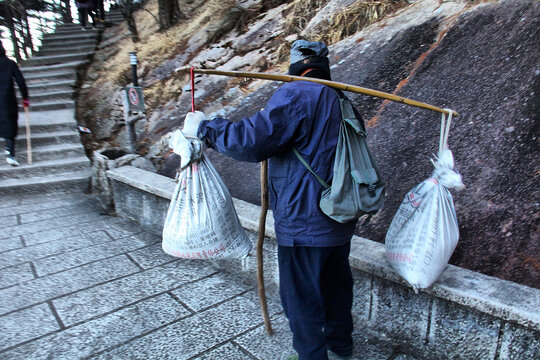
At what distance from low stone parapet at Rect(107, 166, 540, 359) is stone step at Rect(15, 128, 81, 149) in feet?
18.9

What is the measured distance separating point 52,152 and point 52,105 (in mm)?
1918

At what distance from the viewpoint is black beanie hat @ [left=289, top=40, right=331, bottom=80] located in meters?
1.99

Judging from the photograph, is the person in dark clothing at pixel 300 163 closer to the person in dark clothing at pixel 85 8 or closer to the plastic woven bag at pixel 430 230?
the plastic woven bag at pixel 430 230

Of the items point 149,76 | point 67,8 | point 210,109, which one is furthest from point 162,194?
point 67,8

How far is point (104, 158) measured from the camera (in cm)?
525

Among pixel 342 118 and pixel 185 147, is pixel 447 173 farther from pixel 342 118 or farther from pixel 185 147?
pixel 185 147

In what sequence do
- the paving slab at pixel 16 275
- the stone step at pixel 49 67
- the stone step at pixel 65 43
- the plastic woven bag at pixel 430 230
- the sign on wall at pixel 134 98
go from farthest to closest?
the stone step at pixel 65 43, the stone step at pixel 49 67, the sign on wall at pixel 134 98, the paving slab at pixel 16 275, the plastic woven bag at pixel 430 230

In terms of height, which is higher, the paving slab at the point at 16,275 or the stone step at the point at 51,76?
the stone step at the point at 51,76

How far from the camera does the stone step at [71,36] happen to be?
1162 centimetres

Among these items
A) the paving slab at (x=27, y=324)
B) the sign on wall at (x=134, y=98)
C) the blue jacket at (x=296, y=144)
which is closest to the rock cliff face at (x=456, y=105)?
the sign on wall at (x=134, y=98)

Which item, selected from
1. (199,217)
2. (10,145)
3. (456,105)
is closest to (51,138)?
(10,145)

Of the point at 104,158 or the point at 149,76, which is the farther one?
the point at 149,76

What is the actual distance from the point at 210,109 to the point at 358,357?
4422 mm

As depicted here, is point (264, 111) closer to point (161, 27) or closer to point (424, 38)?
point (424, 38)
